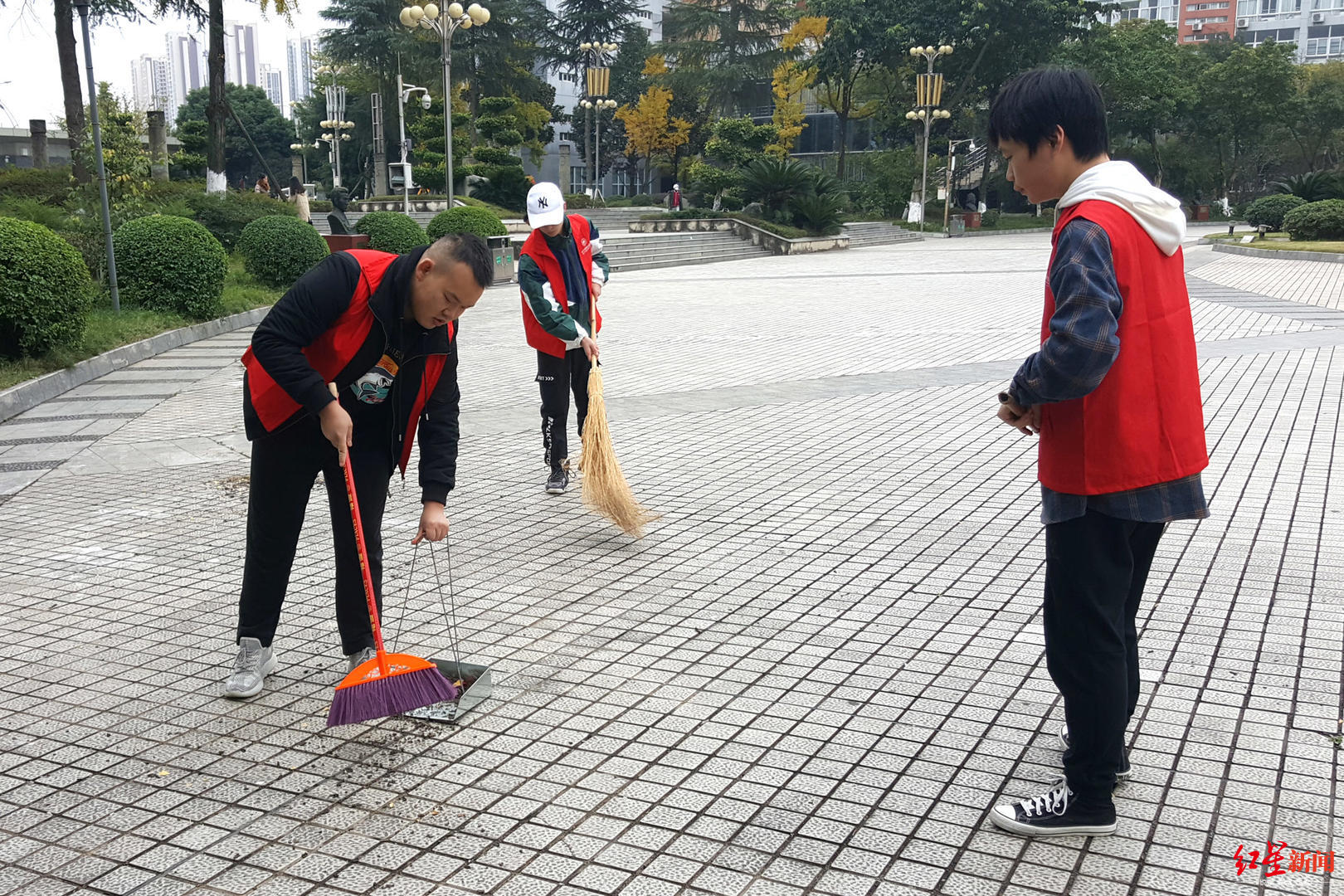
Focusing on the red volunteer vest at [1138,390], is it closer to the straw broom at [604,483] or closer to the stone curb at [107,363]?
the straw broom at [604,483]

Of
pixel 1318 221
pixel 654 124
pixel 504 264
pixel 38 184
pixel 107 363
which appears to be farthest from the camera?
pixel 654 124

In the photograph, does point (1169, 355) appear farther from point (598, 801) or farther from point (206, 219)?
point (206, 219)

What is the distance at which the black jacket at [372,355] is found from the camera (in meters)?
3.05

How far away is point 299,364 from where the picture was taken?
3.05m

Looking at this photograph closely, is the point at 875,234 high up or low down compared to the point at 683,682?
A: up

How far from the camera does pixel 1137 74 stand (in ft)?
147

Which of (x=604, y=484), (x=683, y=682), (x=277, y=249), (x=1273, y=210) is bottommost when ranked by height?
(x=683, y=682)

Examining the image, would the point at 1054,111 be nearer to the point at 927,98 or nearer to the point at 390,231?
the point at 390,231

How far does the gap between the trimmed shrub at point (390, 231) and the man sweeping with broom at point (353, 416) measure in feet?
45.8

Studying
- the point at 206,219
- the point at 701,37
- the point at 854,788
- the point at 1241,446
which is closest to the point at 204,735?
the point at 854,788

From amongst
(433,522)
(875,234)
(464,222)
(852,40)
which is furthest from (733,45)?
(433,522)

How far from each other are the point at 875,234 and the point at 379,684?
110ft

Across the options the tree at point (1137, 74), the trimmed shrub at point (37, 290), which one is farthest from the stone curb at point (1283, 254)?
the trimmed shrub at point (37, 290)

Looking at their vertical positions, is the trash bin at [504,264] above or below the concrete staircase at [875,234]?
below
